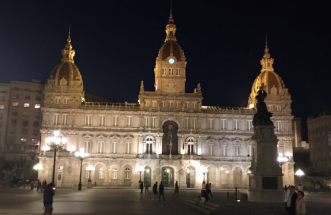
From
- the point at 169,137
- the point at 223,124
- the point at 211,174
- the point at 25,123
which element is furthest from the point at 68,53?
the point at 211,174

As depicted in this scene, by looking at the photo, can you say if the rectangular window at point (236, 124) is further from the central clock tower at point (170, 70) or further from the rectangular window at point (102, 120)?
the rectangular window at point (102, 120)

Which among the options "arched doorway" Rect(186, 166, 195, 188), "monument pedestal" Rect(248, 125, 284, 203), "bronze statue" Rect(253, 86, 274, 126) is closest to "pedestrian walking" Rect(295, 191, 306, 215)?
"monument pedestal" Rect(248, 125, 284, 203)

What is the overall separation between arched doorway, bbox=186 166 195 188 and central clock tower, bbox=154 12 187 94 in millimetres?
15528

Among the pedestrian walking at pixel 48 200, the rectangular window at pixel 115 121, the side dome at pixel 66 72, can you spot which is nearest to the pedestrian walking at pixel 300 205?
the pedestrian walking at pixel 48 200

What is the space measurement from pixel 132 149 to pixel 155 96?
11283 millimetres

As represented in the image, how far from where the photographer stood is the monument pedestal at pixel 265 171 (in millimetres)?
30469

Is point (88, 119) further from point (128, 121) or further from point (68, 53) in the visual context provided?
point (68, 53)

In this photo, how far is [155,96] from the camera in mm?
76438

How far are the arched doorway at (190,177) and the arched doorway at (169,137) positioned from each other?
4072 millimetres

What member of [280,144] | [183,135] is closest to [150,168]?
[183,135]

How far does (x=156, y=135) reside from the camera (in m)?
75.2

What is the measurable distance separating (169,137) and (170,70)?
1378 cm

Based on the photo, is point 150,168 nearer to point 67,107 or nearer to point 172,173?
point 172,173

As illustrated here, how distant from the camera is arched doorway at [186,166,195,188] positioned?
74100 millimetres
